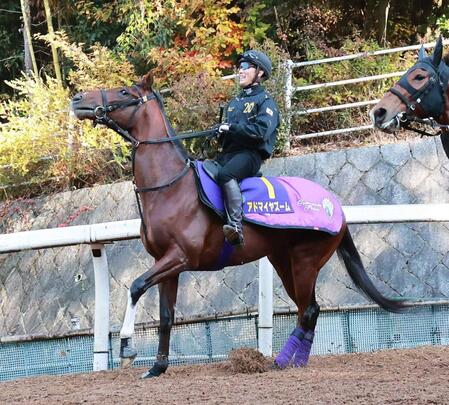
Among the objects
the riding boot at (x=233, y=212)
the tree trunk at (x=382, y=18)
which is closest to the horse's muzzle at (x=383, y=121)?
the riding boot at (x=233, y=212)

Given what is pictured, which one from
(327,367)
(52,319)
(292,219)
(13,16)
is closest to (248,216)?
(292,219)

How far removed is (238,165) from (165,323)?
134 centimetres

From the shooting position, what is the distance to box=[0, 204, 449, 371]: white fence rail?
719cm

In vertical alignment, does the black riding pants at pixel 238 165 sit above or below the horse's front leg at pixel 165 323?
above

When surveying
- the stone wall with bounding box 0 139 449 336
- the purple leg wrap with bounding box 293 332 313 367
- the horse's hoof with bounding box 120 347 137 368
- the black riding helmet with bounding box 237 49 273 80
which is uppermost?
the black riding helmet with bounding box 237 49 273 80

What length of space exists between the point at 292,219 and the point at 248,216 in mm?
350

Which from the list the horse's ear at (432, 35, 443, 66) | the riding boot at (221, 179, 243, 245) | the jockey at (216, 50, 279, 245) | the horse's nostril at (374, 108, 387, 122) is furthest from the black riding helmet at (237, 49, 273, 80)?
the horse's ear at (432, 35, 443, 66)

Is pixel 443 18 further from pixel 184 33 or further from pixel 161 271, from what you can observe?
pixel 161 271

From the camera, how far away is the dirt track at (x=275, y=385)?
15.9ft

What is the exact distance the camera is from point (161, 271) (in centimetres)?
663

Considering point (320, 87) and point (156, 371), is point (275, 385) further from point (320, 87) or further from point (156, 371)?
point (320, 87)

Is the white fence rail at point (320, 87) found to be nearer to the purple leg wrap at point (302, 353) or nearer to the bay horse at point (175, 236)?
the bay horse at point (175, 236)

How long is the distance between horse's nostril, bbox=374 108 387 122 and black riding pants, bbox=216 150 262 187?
1044 mm

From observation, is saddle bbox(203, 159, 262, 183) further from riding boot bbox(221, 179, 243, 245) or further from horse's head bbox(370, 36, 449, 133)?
horse's head bbox(370, 36, 449, 133)
